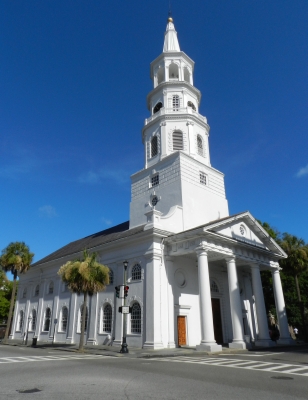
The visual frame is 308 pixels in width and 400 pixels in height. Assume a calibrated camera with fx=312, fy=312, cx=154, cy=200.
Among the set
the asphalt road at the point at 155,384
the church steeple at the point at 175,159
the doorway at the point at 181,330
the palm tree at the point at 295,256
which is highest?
the church steeple at the point at 175,159

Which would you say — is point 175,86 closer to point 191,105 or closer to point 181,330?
point 191,105

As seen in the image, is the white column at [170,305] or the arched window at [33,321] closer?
the white column at [170,305]

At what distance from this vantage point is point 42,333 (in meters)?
32.4

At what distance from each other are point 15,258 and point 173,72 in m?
27.3

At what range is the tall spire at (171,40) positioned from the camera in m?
36.2

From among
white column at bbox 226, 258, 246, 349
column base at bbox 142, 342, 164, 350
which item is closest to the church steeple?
white column at bbox 226, 258, 246, 349

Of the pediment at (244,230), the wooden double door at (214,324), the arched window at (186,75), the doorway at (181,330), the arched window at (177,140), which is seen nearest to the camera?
the doorway at (181,330)

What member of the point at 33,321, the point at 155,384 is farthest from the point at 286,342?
the point at 33,321

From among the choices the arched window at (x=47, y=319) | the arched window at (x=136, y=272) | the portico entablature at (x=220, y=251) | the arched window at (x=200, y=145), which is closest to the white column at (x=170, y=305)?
the portico entablature at (x=220, y=251)

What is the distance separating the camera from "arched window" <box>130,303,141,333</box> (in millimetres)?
22234

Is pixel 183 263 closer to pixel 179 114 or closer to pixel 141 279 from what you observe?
pixel 141 279

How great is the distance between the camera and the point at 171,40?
37188 mm

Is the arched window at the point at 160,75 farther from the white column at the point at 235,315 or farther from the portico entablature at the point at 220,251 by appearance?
the white column at the point at 235,315

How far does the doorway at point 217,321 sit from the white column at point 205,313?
6.10 meters
